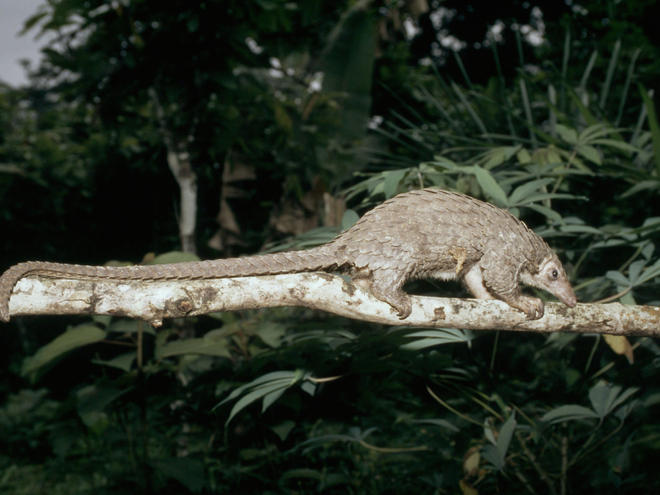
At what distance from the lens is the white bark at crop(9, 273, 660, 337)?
1672 mm

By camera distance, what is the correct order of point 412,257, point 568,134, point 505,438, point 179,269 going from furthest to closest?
point 568,134
point 505,438
point 412,257
point 179,269

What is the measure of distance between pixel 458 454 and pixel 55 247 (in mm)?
5896

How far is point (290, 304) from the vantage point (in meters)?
1.82

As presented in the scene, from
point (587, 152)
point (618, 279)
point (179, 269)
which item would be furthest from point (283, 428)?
point (587, 152)

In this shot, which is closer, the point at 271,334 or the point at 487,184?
the point at 487,184

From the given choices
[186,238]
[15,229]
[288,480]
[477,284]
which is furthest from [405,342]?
[15,229]

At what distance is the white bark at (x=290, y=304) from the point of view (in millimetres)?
1672

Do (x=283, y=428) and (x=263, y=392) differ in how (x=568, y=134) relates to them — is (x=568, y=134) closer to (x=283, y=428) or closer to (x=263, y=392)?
(x=263, y=392)

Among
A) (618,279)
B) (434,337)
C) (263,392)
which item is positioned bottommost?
(263,392)

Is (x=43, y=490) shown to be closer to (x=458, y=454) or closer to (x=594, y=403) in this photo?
(x=458, y=454)

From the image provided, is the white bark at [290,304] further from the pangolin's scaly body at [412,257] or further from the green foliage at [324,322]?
the green foliage at [324,322]

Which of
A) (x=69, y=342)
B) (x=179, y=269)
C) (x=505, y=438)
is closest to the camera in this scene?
(x=179, y=269)

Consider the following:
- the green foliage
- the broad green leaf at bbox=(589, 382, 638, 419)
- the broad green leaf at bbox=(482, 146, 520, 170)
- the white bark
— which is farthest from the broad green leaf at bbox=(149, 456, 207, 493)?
the broad green leaf at bbox=(482, 146, 520, 170)

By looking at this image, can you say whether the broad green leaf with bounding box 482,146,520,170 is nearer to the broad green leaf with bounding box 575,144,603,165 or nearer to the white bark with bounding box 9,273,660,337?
the broad green leaf with bounding box 575,144,603,165
